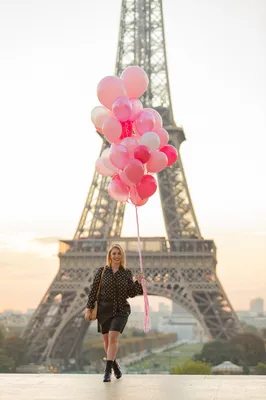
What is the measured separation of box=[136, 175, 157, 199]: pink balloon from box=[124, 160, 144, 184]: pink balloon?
1.00ft

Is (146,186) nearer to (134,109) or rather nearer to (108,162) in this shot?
(108,162)

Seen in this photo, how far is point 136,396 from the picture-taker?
700cm

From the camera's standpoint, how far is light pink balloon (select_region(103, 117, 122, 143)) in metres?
8.90

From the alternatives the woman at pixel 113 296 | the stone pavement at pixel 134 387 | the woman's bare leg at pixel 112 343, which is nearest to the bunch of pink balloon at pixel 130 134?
the woman at pixel 113 296

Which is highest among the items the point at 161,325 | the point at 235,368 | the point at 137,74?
the point at 161,325

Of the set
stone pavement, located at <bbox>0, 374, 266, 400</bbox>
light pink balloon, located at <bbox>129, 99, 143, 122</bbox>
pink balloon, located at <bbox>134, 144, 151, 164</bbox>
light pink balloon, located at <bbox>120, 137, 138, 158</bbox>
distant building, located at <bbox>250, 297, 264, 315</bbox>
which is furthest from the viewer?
distant building, located at <bbox>250, 297, 264, 315</bbox>

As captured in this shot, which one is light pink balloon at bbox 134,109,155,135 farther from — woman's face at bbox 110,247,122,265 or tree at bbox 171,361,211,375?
tree at bbox 171,361,211,375

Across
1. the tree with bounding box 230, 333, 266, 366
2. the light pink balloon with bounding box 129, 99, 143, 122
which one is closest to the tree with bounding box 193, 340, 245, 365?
the tree with bounding box 230, 333, 266, 366

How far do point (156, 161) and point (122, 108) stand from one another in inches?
35.9

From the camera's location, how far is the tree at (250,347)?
34.1m

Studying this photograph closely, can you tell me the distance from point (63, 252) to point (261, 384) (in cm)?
2813

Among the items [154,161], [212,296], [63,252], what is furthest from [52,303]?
[154,161]

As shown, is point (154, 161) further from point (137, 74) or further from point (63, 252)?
point (63, 252)

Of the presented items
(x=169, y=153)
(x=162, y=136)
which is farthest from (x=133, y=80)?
(x=169, y=153)
